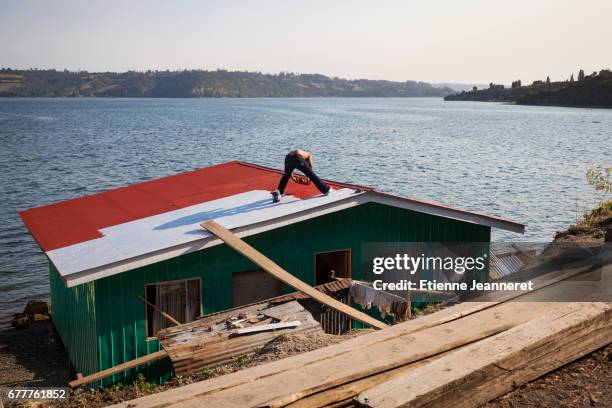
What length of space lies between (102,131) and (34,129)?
14179 millimetres

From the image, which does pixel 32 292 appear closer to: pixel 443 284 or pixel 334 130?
pixel 443 284

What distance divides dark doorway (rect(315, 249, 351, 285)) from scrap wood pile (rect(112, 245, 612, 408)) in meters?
10.2

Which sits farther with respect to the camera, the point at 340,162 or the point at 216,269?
the point at 340,162

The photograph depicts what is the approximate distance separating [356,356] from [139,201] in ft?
50.4

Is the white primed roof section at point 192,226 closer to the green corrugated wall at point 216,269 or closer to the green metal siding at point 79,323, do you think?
the green corrugated wall at point 216,269

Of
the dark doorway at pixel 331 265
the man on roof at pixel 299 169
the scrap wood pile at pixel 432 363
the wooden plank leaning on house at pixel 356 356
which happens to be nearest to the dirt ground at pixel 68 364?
the wooden plank leaning on house at pixel 356 356

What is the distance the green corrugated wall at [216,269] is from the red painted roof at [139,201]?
4.16 feet

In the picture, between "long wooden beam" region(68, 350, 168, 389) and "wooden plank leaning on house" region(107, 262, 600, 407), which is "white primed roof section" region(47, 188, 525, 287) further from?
"wooden plank leaning on house" region(107, 262, 600, 407)

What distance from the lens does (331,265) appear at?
16641mm

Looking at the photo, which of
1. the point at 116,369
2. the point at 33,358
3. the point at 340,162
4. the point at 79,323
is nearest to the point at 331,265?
the point at 116,369

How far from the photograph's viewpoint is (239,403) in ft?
14.0

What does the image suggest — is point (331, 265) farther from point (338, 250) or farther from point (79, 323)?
point (79, 323)

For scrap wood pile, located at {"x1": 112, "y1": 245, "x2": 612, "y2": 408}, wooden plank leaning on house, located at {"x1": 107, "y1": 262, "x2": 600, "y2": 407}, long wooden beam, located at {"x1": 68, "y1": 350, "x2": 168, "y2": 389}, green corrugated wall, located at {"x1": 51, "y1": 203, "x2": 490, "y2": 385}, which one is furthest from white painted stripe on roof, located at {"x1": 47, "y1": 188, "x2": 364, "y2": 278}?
scrap wood pile, located at {"x1": 112, "y1": 245, "x2": 612, "y2": 408}

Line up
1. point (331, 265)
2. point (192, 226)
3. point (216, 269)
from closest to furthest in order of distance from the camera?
point (216, 269) → point (192, 226) → point (331, 265)
